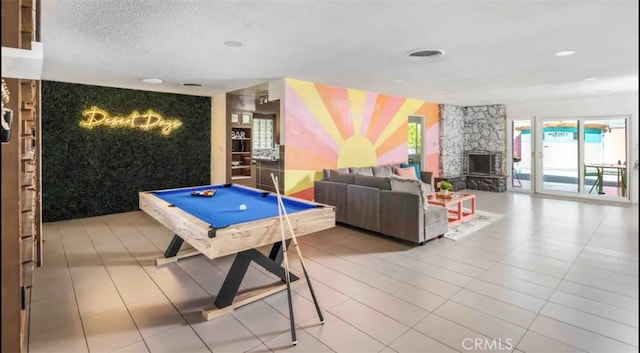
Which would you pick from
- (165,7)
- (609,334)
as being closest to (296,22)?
(165,7)

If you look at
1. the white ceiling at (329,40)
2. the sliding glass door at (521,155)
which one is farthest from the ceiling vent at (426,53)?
the sliding glass door at (521,155)

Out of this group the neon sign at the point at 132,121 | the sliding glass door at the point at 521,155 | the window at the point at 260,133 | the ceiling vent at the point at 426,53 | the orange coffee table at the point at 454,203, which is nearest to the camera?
the ceiling vent at the point at 426,53

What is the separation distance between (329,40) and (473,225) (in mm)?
3935

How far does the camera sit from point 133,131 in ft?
22.1

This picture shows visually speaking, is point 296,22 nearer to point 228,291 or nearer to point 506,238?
point 228,291

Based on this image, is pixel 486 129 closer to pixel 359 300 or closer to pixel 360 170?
pixel 360 170

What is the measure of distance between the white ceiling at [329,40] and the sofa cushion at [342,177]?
1.61m

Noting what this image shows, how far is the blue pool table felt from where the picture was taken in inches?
118

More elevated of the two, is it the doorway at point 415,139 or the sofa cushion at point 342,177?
the doorway at point 415,139

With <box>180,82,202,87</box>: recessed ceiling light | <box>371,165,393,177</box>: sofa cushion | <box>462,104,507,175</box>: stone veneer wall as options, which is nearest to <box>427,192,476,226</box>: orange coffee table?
<box>371,165,393,177</box>: sofa cushion

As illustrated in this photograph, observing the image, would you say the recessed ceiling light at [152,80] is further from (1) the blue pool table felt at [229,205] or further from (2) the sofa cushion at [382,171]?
(2) the sofa cushion at [382,171]

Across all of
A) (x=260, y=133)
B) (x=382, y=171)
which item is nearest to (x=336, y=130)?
(x=382, y=171)

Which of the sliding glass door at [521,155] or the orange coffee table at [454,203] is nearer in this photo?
the orange coffee table at [454,203]

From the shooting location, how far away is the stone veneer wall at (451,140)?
9.59m
